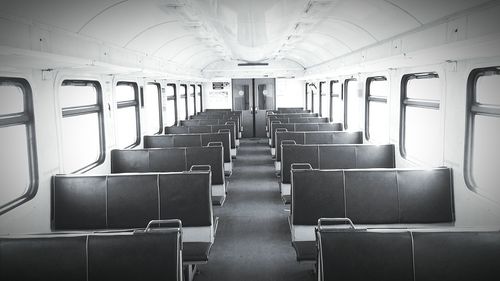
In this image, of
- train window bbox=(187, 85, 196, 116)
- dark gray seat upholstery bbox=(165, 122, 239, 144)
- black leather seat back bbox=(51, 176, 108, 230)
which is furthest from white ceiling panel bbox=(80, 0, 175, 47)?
train window bbox=(187, 85, 196, 116)

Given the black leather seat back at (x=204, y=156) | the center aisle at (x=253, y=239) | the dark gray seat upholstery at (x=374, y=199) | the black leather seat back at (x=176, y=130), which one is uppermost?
→ the black leather seat back at (x=176, y=130)

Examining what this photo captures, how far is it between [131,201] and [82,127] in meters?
2.05

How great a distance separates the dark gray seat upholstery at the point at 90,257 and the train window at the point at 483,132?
132 inches

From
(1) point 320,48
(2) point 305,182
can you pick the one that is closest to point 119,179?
(2) point 305,182

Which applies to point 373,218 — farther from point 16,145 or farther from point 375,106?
point 375,106

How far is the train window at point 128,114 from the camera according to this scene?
8.12m

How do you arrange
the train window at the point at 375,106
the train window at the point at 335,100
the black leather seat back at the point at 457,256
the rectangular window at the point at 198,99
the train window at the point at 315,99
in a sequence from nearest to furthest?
the black leather seat back at the point at 457,256 → the train window at the point at 375,106 → the train window at the point at 335,100 → the train window at the point at 315,99 → the rectangular window at the point at 198,99

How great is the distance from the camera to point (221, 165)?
7.14 meters

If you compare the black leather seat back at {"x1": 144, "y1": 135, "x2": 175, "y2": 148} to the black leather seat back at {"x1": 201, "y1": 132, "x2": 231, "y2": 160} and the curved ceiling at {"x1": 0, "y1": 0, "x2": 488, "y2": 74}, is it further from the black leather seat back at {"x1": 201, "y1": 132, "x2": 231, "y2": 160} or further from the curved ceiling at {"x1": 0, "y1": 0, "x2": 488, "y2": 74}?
the curved ceiling at {"x1": 0, "y1": 0, "x2": 488, "y2": 74}

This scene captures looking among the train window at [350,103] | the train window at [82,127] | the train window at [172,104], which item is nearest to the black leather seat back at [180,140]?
the train window at [82,127]

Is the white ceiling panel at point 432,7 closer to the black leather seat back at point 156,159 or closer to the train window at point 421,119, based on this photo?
the train window at point 421,119

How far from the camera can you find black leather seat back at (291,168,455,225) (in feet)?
16.0

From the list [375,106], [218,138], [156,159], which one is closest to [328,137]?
[375,106]

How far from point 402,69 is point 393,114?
2.72 ft
